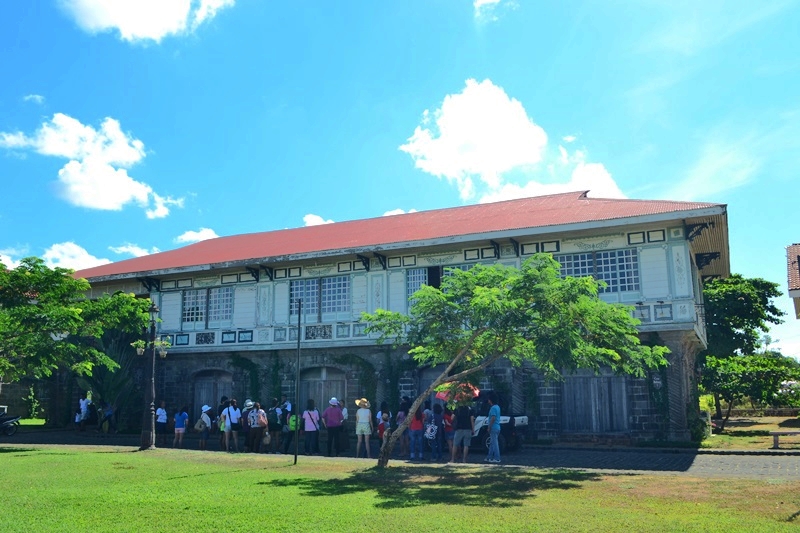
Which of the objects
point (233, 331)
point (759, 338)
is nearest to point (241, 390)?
point (233, 331)

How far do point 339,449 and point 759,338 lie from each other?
966 inches

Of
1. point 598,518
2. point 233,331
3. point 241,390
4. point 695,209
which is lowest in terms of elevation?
point 598,518

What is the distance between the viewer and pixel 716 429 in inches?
944

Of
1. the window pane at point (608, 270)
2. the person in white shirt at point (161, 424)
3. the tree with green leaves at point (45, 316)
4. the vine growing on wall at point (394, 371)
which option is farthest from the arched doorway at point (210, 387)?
the window pane at point (608, 270)

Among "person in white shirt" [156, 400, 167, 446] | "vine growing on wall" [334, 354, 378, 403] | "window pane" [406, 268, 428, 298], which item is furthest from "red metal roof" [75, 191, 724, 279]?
"person in white shirt" [156, 400, 167, 446]

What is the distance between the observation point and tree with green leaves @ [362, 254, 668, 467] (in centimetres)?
1246

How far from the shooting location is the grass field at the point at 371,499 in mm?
7824

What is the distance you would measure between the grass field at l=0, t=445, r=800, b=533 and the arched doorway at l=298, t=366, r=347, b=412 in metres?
8.98

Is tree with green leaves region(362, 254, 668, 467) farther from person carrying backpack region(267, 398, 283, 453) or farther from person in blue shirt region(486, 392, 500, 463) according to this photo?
person carrying backpack region(267, 398, 283, 453)

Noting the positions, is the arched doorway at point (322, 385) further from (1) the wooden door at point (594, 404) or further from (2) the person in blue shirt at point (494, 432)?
(2) the person in blue shirt at point (494, 432)

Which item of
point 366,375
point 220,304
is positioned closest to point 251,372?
point 220,304

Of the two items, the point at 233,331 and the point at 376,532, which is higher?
the point at 233,331

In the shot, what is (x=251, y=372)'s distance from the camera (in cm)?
2383

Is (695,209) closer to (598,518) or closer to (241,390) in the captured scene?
(598,518)
